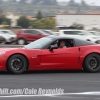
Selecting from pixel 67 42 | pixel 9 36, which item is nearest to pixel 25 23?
pixel 9 36

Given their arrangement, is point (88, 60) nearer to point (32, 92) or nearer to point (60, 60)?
point (60, 60)

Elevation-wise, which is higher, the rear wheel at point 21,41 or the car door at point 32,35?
the car door at point 32,35

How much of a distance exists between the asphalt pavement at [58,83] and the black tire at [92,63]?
22 centimetres

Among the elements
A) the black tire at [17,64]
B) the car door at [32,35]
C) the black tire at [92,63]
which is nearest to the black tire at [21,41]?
the car door at [32,35]

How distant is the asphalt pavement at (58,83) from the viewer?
26.0 feet

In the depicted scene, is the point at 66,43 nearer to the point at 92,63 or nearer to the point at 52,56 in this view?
the point at 52,56

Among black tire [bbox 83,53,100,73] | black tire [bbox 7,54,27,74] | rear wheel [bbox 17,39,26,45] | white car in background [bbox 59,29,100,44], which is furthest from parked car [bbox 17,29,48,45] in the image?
black tire [bbox 7,54,27,74]

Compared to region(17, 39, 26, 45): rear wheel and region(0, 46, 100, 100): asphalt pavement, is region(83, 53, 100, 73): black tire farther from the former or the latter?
region(17, 39, 26, 45): rear wheel

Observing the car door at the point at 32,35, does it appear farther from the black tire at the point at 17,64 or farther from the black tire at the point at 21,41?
the black tire at the point at 17,64

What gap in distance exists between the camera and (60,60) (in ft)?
39.3

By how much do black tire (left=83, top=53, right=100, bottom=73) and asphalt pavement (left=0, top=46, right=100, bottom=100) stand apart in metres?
0.22

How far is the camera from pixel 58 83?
9.89 meters

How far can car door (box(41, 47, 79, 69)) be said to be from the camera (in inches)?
464

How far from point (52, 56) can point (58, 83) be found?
207 cm
